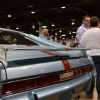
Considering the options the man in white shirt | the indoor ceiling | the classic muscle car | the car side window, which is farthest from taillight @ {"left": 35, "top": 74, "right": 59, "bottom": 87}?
the indoor ceiling

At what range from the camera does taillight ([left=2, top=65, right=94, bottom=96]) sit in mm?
1083

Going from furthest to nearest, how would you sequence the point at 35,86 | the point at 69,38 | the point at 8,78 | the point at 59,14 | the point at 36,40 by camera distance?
the point at 69,38
the point at 59,14
the point at 36,40
the point at 35,86
the point at 8,78

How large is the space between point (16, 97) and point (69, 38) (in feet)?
118

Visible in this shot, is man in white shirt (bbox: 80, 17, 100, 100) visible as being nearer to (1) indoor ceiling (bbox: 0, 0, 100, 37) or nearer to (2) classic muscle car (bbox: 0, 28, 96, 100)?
(2) classic muscle car (bbox: 0, 28, 96, 100)

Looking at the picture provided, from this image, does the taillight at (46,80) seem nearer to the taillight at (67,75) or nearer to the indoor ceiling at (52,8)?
the taillight at (67,75)

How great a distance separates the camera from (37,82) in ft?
4.00

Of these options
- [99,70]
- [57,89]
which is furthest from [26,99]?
[99,70]

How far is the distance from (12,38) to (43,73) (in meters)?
1.30

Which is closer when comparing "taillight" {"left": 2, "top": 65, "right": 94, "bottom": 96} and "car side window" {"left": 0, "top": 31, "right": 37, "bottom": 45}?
"taillight" {"left": 2, "top": 65, "right": 94, "bottom": 96}

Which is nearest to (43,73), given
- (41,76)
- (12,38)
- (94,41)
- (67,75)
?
(41,76)

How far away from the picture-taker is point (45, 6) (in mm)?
11008

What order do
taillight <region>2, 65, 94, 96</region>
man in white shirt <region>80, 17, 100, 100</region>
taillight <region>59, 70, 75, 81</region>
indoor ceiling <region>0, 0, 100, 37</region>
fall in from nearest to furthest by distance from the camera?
1. taillight <region>2, 65, 94, 96</region>
2. taillight <region>59, 70, 75, 81</region>
3. man in white shirt <region>80, 17, 100, 100</region>
4. indoor ceiling <region>0, 0, 100, 37</region>

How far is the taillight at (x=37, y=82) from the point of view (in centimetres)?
108

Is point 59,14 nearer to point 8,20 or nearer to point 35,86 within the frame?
point 8,20
